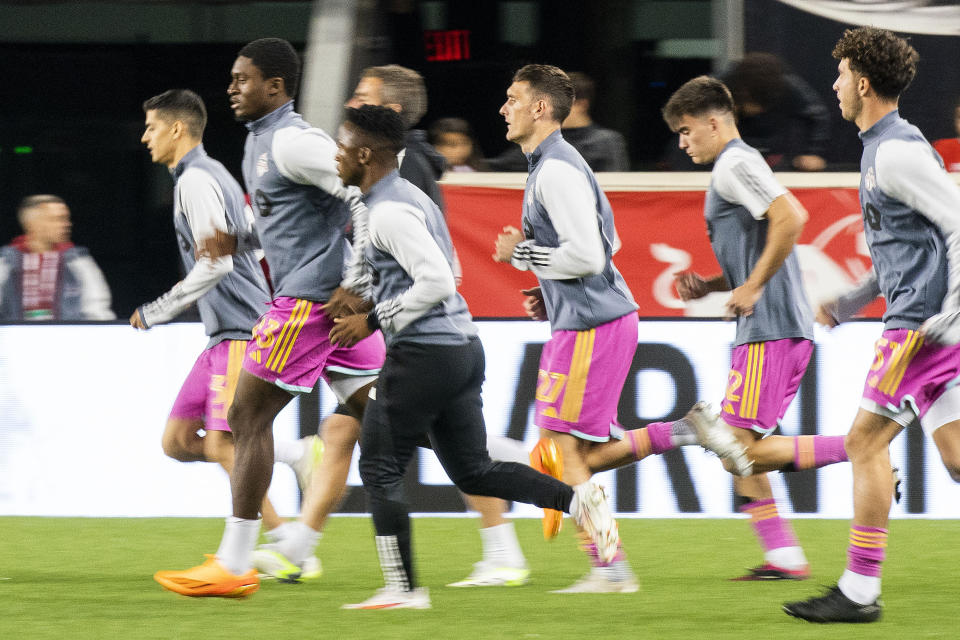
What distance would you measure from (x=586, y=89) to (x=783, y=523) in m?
4.17

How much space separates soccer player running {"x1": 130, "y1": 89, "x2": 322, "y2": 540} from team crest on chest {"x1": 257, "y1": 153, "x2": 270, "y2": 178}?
1.22ft

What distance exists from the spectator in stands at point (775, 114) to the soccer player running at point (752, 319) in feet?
11.2

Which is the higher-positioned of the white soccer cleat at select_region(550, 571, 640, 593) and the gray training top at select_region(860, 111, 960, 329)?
the gray training top at select_region(860, 111, 960, 329)

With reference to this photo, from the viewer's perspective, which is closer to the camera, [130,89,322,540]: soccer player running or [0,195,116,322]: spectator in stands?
[130,89,322,540]: soccer player running

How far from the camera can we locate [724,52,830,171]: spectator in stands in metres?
9.73

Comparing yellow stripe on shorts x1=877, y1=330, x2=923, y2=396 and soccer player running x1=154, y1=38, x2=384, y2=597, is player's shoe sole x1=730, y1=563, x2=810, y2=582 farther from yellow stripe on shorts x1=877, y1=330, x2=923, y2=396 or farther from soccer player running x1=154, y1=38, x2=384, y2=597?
soccer player running x1=154, y1=38, x2=384, y2=597

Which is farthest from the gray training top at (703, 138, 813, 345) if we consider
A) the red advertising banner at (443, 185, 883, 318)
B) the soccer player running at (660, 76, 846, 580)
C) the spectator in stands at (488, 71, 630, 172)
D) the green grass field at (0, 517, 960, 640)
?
the spectator in stands at (488, 71, 630, 172)

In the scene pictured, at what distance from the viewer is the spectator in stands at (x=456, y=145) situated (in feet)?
34.4

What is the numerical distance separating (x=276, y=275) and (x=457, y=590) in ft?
4.73

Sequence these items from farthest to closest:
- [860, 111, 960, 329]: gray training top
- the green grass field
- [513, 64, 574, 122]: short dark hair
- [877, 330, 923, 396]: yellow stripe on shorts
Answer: [513, 64, 574, 122]: short dark hair, the green grass field, [877, 330, 923, 396]: yellow stripe on shorts, [860, 111, 960, 329]: gray training top

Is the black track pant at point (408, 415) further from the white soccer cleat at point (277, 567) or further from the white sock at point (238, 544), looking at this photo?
the white soccer cleat at point (277, 567)

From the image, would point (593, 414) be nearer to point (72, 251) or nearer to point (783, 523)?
point (783, 523)

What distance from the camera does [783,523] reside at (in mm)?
6469

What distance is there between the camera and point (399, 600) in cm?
539
